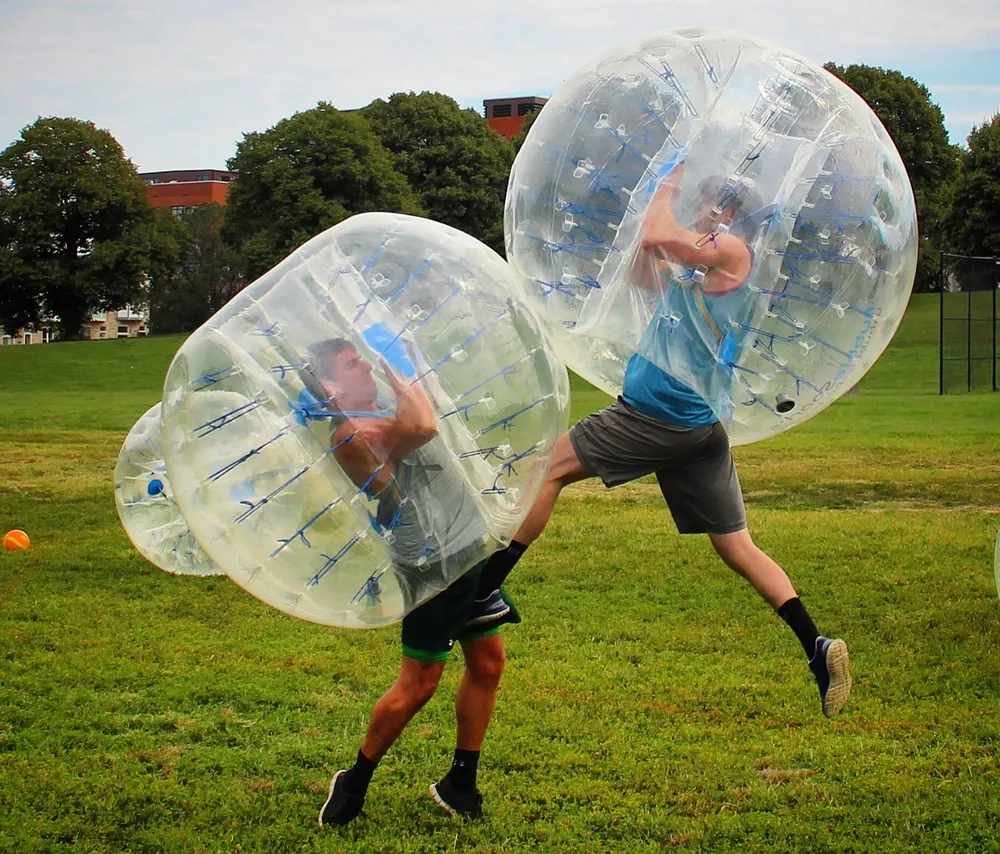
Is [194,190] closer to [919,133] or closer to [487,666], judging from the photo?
[919,133]

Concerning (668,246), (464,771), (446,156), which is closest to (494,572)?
(464,771)

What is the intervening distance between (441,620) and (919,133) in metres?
64.9

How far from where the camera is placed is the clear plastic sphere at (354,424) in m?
3.73

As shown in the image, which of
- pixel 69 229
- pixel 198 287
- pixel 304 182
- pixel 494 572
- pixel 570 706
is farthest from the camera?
pixel 198 287

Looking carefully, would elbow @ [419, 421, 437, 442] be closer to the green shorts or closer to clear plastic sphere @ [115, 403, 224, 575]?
the green shorts

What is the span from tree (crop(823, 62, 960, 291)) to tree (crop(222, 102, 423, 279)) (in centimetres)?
2413

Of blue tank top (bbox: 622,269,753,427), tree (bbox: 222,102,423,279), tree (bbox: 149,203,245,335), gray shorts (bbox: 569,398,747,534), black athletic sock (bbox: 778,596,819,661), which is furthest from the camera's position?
tree (bbox: 149,203,245,335)

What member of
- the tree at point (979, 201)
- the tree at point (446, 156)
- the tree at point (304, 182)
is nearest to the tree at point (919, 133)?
the tree at point (979, 201)

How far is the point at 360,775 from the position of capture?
176 inches

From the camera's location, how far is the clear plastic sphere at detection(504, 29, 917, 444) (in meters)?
4.31

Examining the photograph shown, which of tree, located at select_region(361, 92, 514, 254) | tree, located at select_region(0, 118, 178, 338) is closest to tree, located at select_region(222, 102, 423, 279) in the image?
tree, located at select_region(361, 92, 514, 254)

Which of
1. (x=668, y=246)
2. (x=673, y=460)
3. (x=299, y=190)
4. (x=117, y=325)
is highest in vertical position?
(x=668, y=246)

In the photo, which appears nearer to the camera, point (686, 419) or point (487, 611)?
point (487, 611)

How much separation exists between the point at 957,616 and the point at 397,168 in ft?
175
